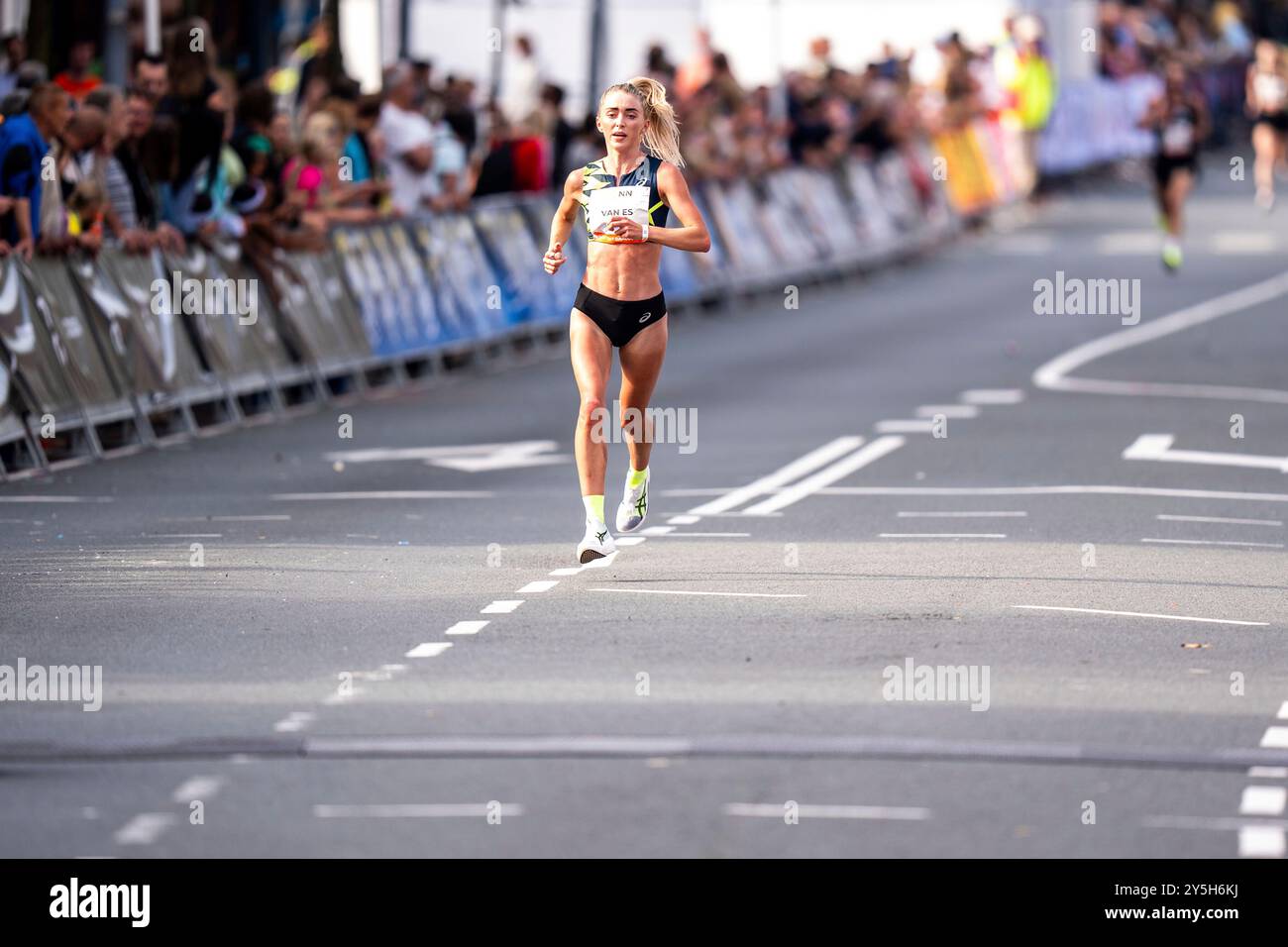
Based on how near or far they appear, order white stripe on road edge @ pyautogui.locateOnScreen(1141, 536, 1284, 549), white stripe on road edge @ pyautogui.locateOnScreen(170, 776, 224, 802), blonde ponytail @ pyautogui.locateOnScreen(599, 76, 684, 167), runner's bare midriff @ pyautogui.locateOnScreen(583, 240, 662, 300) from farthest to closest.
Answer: white stripe on road edge @ pyautogui.locateOnScreen(1141, 536, 1284, 549) → runner's bare midriff @ pyautogui.locateOnScreen(583, 240, 662, 300) → blonde ponytail @ pyautogui.locateOnScreen(599, 76, 684, 167) → white stripe on road edge @ pyautogui.locateOnScreen(170, 776, 224, 802)

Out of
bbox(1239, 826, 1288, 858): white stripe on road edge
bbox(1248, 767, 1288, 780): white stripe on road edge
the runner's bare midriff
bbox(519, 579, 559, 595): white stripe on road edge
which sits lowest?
bbox(519, 579, 559, 595): white stripe on road edge

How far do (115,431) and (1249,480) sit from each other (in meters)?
7.19

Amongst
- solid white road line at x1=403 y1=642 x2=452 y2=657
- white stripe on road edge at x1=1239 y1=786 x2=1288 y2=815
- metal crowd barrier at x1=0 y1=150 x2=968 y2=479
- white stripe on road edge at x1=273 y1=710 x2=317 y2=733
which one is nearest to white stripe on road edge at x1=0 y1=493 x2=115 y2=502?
metal crowd barrier at x1=0 y1=150 x2=968 y2=479

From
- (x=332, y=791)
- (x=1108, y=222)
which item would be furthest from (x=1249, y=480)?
(x=1108, y=222)

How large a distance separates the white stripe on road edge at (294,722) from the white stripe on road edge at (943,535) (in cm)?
557

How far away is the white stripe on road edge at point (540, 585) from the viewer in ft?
42.6

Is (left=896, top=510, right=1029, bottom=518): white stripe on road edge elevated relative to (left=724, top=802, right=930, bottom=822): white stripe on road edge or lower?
lower

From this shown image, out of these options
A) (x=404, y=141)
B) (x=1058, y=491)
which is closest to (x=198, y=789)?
(x=1058, y=491)

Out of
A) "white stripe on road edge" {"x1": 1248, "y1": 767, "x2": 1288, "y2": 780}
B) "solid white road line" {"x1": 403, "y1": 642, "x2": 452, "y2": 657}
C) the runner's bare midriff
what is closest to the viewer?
"white stripe on road edge" {"x1": 1248, "y1": 767, "x2": 1288, "y2": 780}

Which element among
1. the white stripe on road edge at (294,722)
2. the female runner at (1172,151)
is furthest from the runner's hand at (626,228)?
the female runner at (1172,151)

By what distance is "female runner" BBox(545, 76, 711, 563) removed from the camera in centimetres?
1387

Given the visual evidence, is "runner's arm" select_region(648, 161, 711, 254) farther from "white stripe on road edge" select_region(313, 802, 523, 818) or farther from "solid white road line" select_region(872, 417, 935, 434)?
"solid white road line" select_region(872, 417, 935, 434)

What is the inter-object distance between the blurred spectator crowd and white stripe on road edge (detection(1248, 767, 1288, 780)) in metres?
10.6
